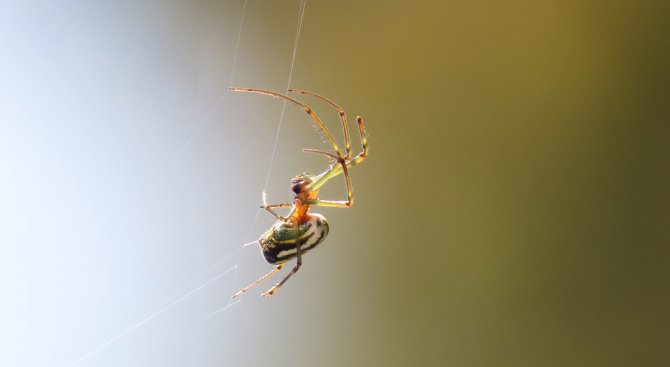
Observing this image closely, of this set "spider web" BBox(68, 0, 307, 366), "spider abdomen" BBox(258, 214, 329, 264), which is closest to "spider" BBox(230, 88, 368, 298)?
"spider abdomen" BBox(258, 214, 329, 264)

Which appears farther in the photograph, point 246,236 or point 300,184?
point 246,236

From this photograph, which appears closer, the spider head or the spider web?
the spider head

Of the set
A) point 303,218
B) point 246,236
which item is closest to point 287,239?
point 303,218

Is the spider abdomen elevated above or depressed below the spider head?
below

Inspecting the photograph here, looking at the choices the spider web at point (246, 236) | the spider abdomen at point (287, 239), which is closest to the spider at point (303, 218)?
the spider abdomen at point (287, 239)

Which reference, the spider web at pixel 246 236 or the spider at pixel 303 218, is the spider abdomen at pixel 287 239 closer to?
the spider at pixel 303 218

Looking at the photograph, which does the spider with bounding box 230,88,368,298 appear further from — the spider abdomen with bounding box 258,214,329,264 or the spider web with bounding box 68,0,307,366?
the spider web with bounding box 68,0,307,366

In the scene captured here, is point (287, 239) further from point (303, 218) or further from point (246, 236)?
point (246, 236)

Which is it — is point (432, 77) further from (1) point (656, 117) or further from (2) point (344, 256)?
(1) point (656, 117)
